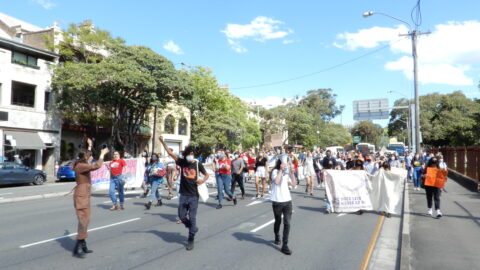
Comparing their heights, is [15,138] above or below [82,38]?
below

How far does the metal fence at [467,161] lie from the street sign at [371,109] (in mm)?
11332

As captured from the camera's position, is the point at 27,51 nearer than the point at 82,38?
Yes

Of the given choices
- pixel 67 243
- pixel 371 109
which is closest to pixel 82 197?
pixel 67 243

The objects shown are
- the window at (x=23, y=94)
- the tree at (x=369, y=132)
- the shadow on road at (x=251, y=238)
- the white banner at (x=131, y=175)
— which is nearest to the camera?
the shadow on road at (x=251, y=238)

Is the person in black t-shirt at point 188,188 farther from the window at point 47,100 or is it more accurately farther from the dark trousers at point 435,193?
the window at point 47,100

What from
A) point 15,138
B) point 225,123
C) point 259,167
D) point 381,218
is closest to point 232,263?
point 381,218

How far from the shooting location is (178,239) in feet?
24.3

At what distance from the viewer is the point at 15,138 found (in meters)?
25.6

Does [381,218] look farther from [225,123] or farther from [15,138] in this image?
[225,123]

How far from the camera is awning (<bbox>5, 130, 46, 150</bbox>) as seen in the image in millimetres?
25223

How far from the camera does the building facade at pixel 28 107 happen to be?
2553 centimetres

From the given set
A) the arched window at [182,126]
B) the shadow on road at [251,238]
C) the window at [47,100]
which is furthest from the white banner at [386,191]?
the arched window at [182,126]

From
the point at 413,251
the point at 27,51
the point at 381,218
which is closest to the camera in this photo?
the point at 413,251

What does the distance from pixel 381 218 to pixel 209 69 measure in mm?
31769
